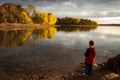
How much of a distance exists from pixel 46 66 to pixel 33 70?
Answer: 5.86 feet

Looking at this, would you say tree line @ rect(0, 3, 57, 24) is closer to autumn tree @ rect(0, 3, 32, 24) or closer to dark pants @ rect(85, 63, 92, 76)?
autumn tree @ rect(0, 3, 32, 24)

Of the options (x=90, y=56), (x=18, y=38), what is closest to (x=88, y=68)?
(x=90, y=56)

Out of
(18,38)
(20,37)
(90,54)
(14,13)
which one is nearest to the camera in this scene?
(90,54)

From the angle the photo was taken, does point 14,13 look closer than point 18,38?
No

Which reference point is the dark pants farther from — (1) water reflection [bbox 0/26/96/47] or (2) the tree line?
(2) the tree line

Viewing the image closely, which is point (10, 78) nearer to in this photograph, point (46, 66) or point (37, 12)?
point (46, 66)

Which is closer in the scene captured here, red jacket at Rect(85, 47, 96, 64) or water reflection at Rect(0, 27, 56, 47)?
red jacket at Rect(85, 47, 96, 64)

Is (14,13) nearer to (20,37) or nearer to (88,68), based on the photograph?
(20,37)

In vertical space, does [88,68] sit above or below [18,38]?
above

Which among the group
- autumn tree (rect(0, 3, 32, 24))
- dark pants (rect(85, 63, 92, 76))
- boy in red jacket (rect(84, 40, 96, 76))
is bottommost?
dark pants (rect(85, 63, 92, 76))

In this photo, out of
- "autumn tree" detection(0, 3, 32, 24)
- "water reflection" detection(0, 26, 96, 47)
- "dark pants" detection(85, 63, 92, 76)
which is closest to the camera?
"dark pants" detection(85, 63, 92, 76)

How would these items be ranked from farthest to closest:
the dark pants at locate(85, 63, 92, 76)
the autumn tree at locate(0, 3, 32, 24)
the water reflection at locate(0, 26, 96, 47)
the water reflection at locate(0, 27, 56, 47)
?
the autumn tree at locate(0, 3, 32, 24), the water reflection at locate(0, 26, 96, 47), the water reflection at locate(0, 27, 56, 47), the dark pants at locate(85, 63, 92, 76)

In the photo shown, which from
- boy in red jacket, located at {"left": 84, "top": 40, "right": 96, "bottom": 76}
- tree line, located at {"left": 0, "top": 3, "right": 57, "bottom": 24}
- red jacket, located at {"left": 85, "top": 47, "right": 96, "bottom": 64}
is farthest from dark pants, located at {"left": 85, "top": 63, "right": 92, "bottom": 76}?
tree line, located at {"left": 0, "top": 3, "right": 57, "bottom": 24}

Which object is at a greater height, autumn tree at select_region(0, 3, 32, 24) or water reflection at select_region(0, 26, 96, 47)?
autumn tree at select_region(0, 3, 32, 24)
